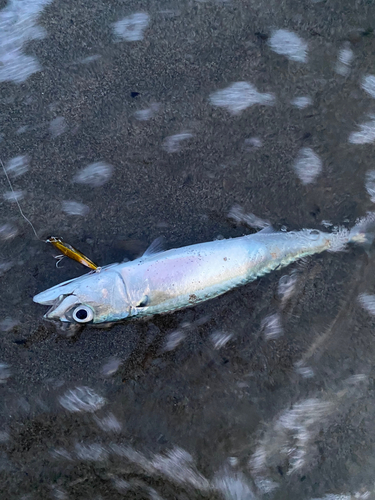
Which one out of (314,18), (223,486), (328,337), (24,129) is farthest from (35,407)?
(314,18)

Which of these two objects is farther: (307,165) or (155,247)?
(307,165)

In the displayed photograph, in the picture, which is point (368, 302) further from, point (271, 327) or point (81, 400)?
point (81, 400)

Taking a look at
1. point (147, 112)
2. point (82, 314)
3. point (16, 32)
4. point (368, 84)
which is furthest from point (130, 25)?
point (82, 314)

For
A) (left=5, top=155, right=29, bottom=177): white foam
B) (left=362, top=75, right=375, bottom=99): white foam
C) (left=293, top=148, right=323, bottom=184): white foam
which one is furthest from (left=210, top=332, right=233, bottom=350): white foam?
(left=362, top=75, right=375, bottom=99): white foam

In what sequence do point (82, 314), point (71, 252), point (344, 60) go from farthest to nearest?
point (344, 60)
point (71, 252)
point (82, 314)

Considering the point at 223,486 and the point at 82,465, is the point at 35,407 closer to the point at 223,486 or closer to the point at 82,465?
the point at 82,465

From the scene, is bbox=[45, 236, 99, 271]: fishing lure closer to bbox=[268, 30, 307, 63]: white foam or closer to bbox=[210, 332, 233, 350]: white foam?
bbox=[210, 332, 233, 350]: white foam

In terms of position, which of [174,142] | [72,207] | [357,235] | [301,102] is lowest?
[357,235]
